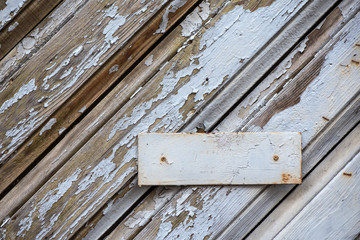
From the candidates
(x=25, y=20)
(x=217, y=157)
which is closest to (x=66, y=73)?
(x=25, y=20)

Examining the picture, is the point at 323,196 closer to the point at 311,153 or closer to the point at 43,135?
the point at 311,153

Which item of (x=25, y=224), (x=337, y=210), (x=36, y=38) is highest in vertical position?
(x=36, y=38)

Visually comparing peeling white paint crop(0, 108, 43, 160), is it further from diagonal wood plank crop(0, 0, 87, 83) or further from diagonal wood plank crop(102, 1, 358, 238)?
diagonal wood plank crop(102, 1, 358, 238)

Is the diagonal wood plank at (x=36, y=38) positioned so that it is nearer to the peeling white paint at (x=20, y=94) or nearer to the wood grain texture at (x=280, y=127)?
the peeling white paint at (x=20, y=94)

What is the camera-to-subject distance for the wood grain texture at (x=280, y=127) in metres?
0.64

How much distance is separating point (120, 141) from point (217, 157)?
203 mm

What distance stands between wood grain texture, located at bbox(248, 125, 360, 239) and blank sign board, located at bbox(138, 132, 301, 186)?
5cm

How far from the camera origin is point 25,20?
0.64 metres

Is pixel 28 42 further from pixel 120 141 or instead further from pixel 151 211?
pixel 151 211

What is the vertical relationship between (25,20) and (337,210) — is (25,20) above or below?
above

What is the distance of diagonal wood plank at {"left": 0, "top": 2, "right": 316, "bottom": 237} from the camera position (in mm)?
643

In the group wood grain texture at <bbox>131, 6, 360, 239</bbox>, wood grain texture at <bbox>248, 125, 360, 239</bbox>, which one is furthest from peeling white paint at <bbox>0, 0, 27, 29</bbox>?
wood grain texture at <bbox>248, 125, 360, 239</bbox>

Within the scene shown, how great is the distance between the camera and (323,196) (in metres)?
0.66

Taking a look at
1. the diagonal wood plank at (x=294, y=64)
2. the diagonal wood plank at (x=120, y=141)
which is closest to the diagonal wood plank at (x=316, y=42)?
the diagonal wood plank at (x=294, y=64)
